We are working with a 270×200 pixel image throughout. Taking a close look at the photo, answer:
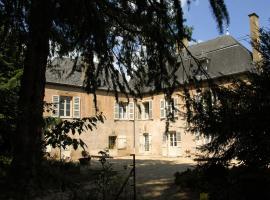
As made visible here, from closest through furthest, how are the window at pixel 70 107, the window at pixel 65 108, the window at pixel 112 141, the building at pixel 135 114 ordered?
the building at pixel 135 114, the window at pixel 65 108, the window at pixel 70 107, the window at pixel 112 141

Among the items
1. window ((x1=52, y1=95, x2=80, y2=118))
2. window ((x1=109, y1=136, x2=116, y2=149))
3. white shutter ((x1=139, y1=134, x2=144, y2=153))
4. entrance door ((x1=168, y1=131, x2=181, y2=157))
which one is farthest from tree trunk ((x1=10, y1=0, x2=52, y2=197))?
white shutter ((x1=139, y1=134, x2=144, y2=153))

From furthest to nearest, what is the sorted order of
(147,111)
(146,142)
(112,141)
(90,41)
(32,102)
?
(147,111) < (146,142) < (112,141) < (90,41) < (32,102)

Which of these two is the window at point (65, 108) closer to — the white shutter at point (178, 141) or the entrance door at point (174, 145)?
the entrance door at point (174, 145)

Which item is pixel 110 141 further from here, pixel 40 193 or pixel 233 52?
pixel 40 193

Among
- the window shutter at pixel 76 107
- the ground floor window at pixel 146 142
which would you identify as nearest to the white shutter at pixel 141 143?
the ground floor window at pixel 146 142

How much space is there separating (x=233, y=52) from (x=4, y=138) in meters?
21.0

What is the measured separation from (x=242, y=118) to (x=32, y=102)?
2972mm

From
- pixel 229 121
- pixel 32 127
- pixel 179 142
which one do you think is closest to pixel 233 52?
pixel 179 142

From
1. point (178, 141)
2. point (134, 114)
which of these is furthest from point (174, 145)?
point (134, 114)

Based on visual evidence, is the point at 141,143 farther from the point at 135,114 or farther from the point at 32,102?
the point at 32,102

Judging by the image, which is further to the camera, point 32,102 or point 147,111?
point 147,111

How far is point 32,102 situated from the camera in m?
4.21

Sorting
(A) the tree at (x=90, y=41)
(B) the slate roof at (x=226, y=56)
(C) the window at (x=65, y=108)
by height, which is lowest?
(A) the tree at (x=90, y=41)

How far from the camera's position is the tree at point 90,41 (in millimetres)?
3982
